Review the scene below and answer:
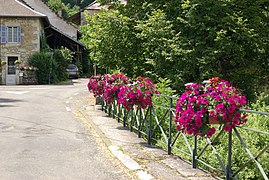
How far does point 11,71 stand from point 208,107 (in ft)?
95.4

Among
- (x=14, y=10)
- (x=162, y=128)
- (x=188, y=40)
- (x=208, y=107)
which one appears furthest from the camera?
(x=14, y=10)

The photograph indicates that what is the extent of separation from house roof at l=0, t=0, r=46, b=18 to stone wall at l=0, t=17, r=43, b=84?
42 cm

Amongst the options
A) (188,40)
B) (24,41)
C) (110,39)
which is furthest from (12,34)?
(188,40)

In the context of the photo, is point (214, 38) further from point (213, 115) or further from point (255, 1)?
point (213, 115)

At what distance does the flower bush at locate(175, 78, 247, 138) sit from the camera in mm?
5051

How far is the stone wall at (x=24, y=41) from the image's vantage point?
106ft

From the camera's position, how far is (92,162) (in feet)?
21.9

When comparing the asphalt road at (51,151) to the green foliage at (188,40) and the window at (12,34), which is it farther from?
the window at (12,34)

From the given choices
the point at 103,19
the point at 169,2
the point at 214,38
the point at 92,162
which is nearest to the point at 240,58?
the point at 214,38

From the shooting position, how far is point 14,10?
3291 cm

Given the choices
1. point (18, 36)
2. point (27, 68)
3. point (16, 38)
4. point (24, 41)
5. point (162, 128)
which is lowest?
point (162, 128)

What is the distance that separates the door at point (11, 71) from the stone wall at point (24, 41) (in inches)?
15.9

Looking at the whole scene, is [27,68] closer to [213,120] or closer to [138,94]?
[138,94]

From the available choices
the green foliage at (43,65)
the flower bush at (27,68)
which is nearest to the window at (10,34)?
the green foliage at (43,65)
